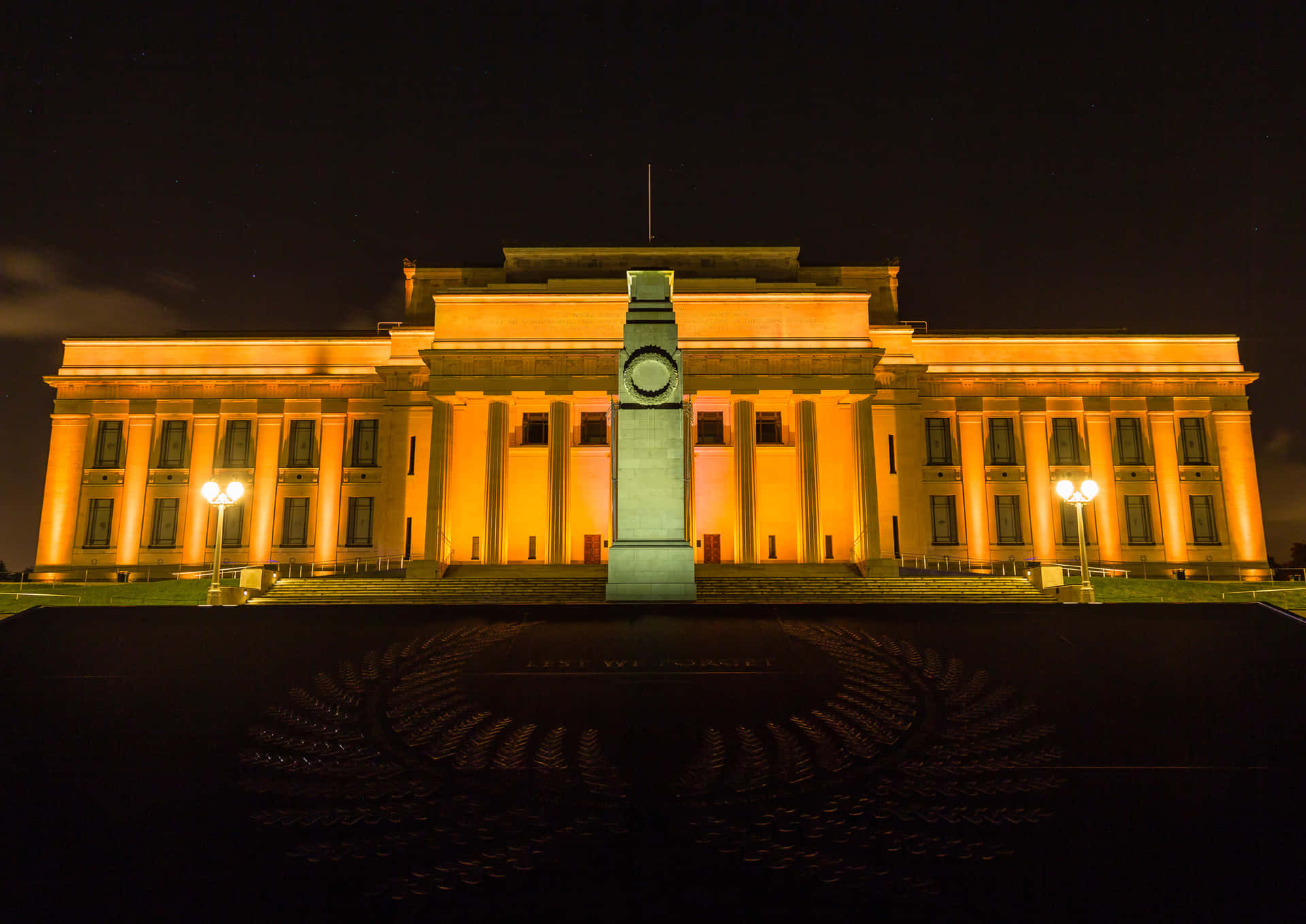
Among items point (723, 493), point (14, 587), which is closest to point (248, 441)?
point (14, 587)

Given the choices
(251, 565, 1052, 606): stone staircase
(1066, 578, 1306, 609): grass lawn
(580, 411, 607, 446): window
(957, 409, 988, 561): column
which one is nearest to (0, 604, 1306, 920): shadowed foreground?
(251, 565, 1052, 606): stone staircase

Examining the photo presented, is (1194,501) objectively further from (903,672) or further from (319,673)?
(319,673)

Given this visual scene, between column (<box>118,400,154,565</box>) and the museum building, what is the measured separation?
105 millimetres

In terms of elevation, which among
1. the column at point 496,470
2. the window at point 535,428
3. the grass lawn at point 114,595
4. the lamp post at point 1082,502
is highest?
the window at point 535,428

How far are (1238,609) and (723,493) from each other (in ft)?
79.0

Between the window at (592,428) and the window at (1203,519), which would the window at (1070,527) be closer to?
the window at (1203,519)

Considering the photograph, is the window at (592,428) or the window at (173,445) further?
the window at (173,445)

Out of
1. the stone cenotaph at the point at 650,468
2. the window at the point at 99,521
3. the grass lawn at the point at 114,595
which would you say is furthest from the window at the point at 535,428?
the window at the point at 99,521

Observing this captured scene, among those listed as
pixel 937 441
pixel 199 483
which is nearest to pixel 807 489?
pixel 937 441

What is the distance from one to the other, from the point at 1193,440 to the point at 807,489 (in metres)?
23.6

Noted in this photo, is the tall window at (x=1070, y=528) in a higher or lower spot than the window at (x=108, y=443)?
lower

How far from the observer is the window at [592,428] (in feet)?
125

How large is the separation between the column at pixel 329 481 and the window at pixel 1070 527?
37299 millimetres

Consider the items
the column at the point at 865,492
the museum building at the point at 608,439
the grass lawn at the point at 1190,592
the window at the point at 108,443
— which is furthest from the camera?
the window at the point at 108,443
